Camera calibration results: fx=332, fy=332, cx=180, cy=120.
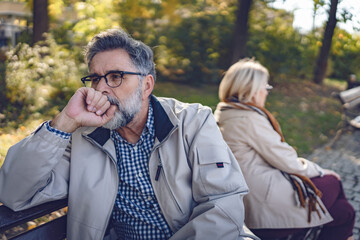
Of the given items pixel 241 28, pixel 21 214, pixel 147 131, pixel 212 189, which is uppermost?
pixel 241 28

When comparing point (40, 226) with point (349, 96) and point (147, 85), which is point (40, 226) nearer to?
point (147, 85)

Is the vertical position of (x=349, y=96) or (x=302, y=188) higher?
(x=349, y=96)

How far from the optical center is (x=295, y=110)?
9.82m

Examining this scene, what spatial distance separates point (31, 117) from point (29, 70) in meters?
1.11

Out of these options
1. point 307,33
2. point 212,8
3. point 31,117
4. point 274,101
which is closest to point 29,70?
point 31,117

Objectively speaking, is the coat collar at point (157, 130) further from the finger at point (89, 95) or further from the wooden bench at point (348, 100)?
the wooden bench at point (348, 100)

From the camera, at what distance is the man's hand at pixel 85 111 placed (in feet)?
6.76

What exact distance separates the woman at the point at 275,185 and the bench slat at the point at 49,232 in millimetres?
1591

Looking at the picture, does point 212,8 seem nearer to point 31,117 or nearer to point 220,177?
point 31,117

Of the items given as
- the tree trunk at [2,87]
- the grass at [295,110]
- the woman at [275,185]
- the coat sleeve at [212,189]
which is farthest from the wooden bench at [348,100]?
the tree trunk at [2,87]

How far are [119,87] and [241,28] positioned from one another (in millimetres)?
8049

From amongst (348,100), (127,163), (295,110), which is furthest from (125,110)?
(295,110)

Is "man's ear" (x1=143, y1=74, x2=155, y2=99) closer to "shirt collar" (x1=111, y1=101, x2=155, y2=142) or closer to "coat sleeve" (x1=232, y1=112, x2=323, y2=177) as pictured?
"shirt collar" (x1=111, y1=101, x2=155, y2=142)

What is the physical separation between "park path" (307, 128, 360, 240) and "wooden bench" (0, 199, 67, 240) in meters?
3.46
